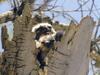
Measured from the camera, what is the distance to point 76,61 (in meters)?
→ 1.97

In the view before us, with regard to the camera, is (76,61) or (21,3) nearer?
(76,61)

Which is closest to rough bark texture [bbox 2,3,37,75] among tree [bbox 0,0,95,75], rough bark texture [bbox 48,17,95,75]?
tree [bbox 0,0,95,75]

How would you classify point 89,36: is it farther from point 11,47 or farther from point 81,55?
point 11,47

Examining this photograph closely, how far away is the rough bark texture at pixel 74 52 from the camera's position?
6.20ft

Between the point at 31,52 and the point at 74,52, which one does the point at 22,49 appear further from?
the point at 74,52

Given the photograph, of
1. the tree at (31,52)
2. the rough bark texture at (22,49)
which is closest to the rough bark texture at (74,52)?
the tree at (31,52)

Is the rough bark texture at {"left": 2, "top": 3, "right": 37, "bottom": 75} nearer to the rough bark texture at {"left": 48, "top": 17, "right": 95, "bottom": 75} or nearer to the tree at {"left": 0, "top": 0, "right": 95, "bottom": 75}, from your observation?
the tree at {"left": 0, "top": 0, "right": 95, "bottom": 75}

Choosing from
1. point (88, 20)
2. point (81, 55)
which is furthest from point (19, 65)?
point (88, 20)

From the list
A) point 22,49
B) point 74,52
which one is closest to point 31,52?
point 22,49

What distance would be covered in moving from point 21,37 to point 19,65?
17 centimetres

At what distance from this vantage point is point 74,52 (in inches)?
77.7

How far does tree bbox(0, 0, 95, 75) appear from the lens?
6.25ft

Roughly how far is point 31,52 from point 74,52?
0.26 metres

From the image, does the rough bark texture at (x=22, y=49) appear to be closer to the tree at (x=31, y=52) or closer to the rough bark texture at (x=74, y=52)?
the tree at (x=31, y=52)
